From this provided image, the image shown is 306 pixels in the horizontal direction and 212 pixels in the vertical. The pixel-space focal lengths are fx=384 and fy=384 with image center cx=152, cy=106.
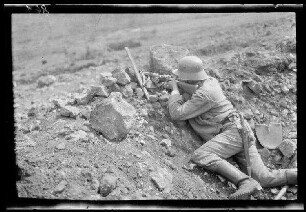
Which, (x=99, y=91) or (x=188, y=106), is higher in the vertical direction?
(x=99, y=91)

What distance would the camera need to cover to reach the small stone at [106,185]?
16.8 feet

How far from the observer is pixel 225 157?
6.03m

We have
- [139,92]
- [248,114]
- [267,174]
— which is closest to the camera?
[267,174]

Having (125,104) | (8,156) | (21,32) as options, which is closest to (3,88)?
(8,156)

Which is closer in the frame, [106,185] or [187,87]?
[106,185]

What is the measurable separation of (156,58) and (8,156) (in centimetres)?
330

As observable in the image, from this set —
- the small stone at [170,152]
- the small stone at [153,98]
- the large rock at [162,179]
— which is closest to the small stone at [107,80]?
the small stone at [153,98]

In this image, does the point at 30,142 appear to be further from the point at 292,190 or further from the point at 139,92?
the point at 292,190

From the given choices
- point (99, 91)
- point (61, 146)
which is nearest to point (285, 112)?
point (99, 91)

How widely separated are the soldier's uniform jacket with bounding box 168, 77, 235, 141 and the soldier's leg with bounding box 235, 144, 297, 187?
2.22ft

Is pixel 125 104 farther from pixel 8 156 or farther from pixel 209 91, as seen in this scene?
pixel 8 156

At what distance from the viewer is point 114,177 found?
5242 millimetres

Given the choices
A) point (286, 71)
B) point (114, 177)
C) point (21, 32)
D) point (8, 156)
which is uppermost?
point (21, 32)

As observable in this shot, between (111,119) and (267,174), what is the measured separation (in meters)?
2.47
